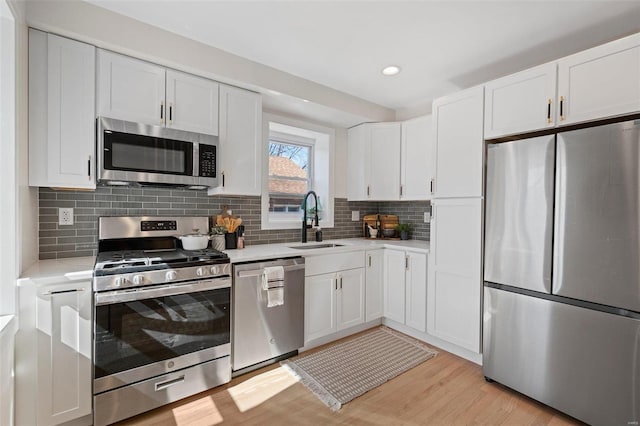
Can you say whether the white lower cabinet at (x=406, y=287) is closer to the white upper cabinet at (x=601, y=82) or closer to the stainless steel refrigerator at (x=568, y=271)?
the stainless steel refrigerator at (x=568, y=271)

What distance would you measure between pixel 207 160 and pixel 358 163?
1.92 m

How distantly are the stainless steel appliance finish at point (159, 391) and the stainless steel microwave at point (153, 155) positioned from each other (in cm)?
133

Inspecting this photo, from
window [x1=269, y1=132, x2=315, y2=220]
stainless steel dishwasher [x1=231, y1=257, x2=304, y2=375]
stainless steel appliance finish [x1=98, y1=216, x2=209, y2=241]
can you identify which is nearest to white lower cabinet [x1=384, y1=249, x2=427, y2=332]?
stainless steel dishwasher [x1=231, y1=257, x2=304, y2=375]

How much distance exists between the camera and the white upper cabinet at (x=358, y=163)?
12.0 feet

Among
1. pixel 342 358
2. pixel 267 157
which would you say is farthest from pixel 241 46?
pixel 342 358

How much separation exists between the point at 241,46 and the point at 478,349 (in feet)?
10.1

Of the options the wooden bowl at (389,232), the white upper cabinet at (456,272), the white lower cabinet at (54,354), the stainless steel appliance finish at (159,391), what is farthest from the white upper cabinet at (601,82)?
the white lower cabinet at (54,354)

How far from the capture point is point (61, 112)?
1.88 m

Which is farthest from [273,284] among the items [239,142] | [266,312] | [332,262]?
[239,142]

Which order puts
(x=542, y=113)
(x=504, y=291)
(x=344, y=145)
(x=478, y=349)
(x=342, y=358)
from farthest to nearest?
(x=344, y=145) < (x=342, y=358) < (x=478, y=349) < (x=504, y=291) < (x=542, y=113)

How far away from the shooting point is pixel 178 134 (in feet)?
7.45

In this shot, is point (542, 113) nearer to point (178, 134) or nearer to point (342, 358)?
point (342, 358)

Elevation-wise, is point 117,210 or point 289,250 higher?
point 117,210

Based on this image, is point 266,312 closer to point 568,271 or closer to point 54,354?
point 54,354
